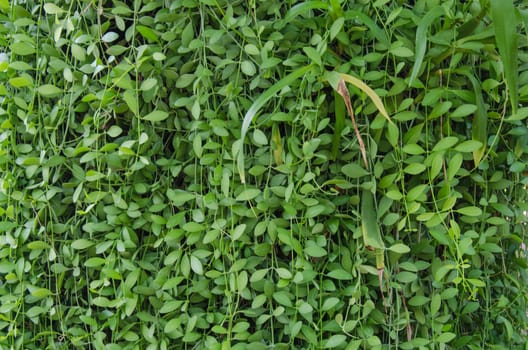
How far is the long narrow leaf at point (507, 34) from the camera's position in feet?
1.62

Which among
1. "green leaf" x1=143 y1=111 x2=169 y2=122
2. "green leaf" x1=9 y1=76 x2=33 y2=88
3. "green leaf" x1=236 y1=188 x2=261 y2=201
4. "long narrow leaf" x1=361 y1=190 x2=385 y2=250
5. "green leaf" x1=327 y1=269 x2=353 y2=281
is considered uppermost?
"green leaf" x1=9 y1=76 x2=33 y2=88

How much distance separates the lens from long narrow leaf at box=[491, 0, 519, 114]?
493mm

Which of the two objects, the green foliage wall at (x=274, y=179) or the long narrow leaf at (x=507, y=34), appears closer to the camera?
the long narrow leaf at (x=507, y=34)

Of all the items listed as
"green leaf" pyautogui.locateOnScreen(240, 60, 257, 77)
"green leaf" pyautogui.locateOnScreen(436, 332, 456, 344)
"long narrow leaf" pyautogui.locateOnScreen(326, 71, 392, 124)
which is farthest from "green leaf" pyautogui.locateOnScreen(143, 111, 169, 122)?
"green leaf" pyautogui.locateOnScreen(436, 332, 456, 344)

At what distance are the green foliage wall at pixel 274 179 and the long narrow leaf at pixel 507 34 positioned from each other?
3.2 inches

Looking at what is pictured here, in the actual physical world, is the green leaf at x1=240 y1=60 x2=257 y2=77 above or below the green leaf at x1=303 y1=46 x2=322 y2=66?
below

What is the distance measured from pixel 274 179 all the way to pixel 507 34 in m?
0.32

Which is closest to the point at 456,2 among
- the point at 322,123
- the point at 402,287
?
the point at 322,123

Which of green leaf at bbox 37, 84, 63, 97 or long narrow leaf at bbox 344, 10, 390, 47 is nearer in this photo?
long narrow leaf at bbox 344, 10, 390, 47

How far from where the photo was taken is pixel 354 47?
23.8 inches

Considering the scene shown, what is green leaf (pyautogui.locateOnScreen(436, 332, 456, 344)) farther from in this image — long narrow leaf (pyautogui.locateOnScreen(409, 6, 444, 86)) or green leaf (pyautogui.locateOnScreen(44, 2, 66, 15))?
green leaf (pyautogui.locateOnScreen(44, 2, 66, 15))

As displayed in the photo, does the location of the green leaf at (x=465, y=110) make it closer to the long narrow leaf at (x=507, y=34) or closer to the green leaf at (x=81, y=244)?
the long narrow leaf at (x=507, y=34)

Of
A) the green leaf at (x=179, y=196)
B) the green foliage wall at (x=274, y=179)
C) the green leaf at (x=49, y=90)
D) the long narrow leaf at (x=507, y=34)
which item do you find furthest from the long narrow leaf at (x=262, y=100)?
the green leaf at (x=49, y=90)

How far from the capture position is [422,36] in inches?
21.5
